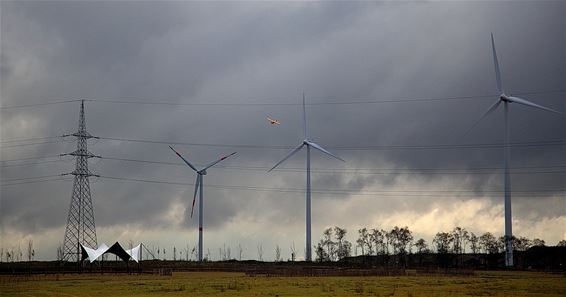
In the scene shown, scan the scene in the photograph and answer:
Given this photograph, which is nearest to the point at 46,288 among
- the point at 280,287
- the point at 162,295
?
the point at 162,295

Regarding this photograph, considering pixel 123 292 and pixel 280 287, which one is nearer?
pixel 123 292

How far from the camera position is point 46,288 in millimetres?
79500

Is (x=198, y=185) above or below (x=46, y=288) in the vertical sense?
above

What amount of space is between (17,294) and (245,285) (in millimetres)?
24999

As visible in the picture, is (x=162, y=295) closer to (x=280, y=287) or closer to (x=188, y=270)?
(x=280, y=287)

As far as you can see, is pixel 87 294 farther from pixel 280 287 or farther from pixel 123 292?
pixel 280 287

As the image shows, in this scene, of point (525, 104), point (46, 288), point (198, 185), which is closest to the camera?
point (46, 288)

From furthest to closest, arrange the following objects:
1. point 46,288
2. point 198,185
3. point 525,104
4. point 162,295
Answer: point 198,185 < point 525,104 < point 46,288 < point 162,295

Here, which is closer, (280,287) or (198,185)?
(280,287)

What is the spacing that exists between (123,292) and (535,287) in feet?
153

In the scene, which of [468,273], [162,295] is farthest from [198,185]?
[162,295]

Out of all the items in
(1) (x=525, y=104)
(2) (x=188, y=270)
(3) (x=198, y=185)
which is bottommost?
(2) (x=188, y=270)

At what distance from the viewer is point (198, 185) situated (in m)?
173

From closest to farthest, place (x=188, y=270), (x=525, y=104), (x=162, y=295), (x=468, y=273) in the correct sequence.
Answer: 1. (x=162, y=295)
2. (x=468, y=273)
3. (x=188, y=270)
4. (x=525, y=104)
